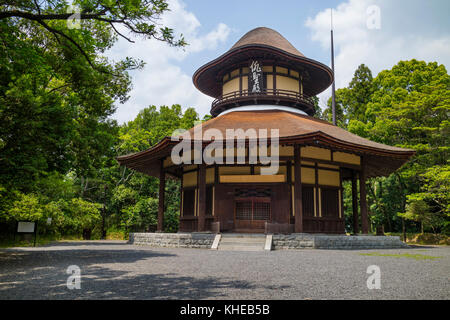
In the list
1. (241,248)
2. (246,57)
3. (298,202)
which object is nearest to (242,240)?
(241,248)

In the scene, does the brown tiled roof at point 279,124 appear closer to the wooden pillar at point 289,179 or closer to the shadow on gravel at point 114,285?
the wooden pillar at point 289,179

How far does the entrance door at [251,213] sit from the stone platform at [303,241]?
2.79m

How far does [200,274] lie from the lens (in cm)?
606

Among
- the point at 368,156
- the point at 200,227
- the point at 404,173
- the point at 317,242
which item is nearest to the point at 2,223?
the point at 200,227

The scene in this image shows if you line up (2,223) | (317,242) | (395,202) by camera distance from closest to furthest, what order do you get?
(317,242)
(2,223)
(395,202)

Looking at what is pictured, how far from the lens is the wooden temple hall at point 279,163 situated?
14273 mm

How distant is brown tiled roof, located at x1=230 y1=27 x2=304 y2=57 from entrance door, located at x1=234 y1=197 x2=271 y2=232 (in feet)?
30.0

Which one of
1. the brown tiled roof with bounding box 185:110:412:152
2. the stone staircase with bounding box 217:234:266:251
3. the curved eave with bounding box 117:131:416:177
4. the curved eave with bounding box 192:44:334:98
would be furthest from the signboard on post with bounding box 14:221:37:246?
the curved eave with bounding box 192:44:334:98

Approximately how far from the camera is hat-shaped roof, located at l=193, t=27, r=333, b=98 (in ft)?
58.0

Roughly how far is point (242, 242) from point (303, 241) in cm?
236

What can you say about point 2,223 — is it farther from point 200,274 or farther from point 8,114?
point 200,274

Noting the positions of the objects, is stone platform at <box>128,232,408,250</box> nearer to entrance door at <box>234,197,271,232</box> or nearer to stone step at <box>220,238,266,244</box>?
stone step at <box>220,238,266,244</box>
